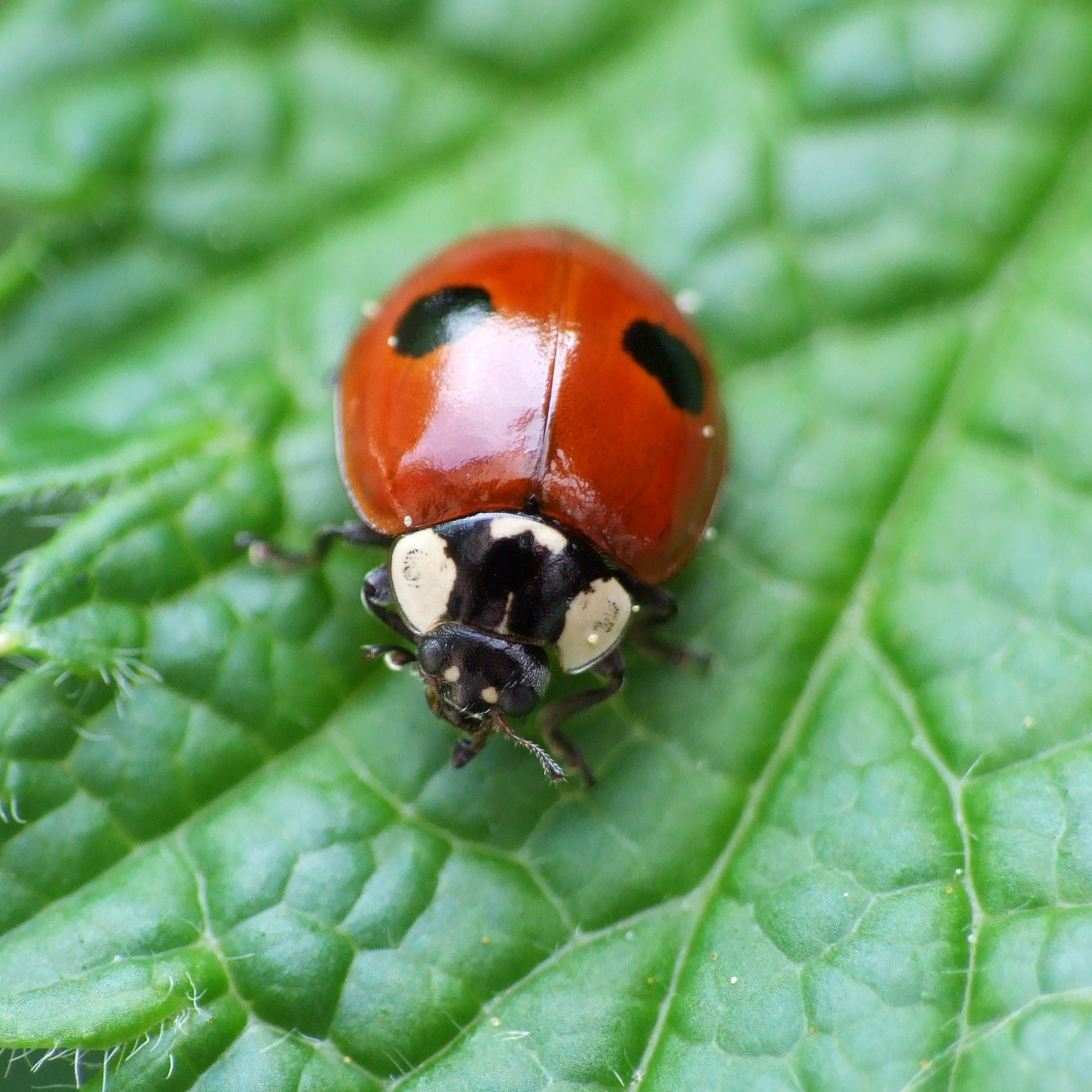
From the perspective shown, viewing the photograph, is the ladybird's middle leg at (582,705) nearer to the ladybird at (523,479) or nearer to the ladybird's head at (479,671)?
the ladybird at (523,479)

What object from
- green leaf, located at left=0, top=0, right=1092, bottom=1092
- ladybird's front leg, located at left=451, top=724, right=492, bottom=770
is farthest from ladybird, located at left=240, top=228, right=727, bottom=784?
green leaf, located at left=0, top=0, right=1092, bottom=1092

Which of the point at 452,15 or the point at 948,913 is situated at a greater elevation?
the point at 452,15

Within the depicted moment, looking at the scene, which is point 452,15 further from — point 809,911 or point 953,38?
point 809,911

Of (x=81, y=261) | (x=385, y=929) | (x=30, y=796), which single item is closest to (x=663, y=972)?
(x=385, y=929)

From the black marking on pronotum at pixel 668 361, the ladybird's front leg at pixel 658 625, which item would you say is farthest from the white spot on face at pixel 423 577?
the black marking on pronotum at pixel 668 361

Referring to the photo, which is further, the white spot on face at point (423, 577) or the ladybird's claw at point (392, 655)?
the ladybird's claw at point (392, 655)

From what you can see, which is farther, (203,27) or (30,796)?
(203,27)
